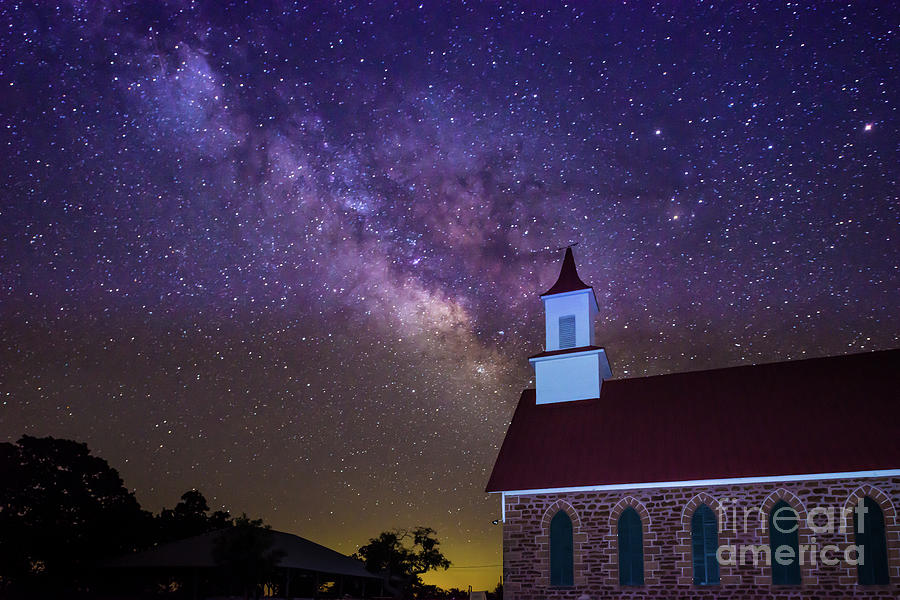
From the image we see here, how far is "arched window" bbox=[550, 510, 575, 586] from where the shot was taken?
26.6 metres

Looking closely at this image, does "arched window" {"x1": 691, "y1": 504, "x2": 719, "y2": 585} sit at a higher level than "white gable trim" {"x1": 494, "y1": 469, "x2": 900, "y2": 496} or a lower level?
lower

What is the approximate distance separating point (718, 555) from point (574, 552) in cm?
457

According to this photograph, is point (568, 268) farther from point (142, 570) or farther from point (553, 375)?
point (142, 570)

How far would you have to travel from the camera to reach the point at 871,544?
23453mm

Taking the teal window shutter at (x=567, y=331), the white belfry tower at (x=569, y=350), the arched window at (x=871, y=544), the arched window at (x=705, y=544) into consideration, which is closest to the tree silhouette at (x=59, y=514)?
the white belfry tower at (x=569, y=350)

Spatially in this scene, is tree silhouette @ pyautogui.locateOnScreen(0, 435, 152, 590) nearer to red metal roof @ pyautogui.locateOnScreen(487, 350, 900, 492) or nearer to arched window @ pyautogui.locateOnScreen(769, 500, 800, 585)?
red metal roof @ pyautogui.locateOnScreen(487, 350, 900, 492)

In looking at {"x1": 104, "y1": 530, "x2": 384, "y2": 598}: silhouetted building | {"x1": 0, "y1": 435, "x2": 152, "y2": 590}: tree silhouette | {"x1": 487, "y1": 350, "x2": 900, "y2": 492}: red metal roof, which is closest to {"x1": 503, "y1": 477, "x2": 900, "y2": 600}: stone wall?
{"x1": 487, "y1": 350, "x2": 900, "y2": 492}: red metal roof

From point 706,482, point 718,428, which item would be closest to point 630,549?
point 706,482

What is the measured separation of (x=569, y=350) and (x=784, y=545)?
36.8 ft

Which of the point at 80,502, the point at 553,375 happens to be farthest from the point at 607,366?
the point at 80,502

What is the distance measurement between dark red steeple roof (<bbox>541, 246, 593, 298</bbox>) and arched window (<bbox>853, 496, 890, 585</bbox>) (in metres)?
13.7

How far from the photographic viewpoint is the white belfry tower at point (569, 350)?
106ft

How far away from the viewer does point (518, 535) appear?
90.7ft

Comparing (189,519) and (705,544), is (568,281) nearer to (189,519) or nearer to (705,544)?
(705,544)
